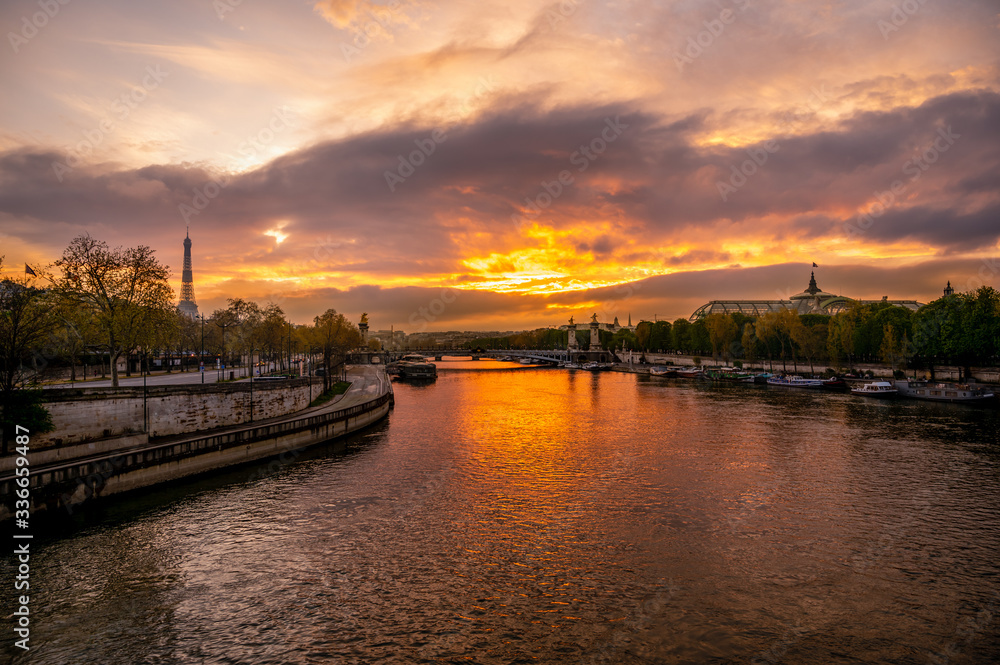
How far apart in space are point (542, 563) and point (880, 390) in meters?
71.2

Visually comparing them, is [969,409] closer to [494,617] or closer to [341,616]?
[494,617]

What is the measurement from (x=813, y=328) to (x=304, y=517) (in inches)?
4286

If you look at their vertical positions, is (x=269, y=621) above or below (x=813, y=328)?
below

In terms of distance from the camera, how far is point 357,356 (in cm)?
16488

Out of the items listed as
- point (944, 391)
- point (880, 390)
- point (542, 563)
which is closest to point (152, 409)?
point (542, 563)

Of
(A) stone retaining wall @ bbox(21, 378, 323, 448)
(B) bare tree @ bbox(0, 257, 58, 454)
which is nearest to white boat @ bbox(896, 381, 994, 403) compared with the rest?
(A) stone retaining wall @ bbox(21, 378, 323, 448)

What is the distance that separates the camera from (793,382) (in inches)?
3553

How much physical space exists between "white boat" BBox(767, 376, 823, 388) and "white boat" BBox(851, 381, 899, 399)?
37.6 ft

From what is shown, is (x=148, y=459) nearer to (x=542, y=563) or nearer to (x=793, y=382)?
(x=542, y=563)

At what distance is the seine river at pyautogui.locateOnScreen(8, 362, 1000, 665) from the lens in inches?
601

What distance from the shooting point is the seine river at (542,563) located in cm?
1527

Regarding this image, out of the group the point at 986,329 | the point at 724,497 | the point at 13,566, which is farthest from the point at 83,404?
the point at 986,329

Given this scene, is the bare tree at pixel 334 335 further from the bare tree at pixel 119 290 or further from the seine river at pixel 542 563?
the seine river at pixel 542 563

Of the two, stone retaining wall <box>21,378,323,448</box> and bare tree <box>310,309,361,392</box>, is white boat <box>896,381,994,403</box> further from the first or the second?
bare tree <box>310,309,361,392</box>
